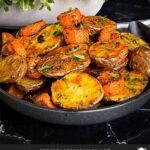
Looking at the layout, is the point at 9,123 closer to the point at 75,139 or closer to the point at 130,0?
the point at 75,139

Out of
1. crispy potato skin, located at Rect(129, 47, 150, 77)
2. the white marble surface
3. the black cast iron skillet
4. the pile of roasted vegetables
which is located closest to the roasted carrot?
the pile of roasted vegetables

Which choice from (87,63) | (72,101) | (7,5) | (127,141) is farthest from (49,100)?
(7,5)

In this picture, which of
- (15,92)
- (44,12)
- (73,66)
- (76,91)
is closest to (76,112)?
(76,91)

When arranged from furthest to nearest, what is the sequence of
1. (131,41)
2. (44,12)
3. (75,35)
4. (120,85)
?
(44,12) → (131,41) → (75,35) → (120,85)

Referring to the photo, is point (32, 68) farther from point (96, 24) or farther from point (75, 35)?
point (96, 24)

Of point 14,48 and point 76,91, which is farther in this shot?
point 14,48

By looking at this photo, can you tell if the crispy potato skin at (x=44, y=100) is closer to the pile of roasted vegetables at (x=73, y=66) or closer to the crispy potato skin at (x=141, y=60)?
the pile of roasted vegetables at (x=73, y=66)

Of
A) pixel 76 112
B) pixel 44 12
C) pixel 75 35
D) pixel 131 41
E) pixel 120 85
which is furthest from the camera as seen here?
pixel 44 12

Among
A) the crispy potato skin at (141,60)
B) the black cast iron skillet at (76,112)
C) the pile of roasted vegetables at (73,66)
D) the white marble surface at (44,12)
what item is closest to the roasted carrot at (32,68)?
the pile of roasted vegetables at (73,66)
